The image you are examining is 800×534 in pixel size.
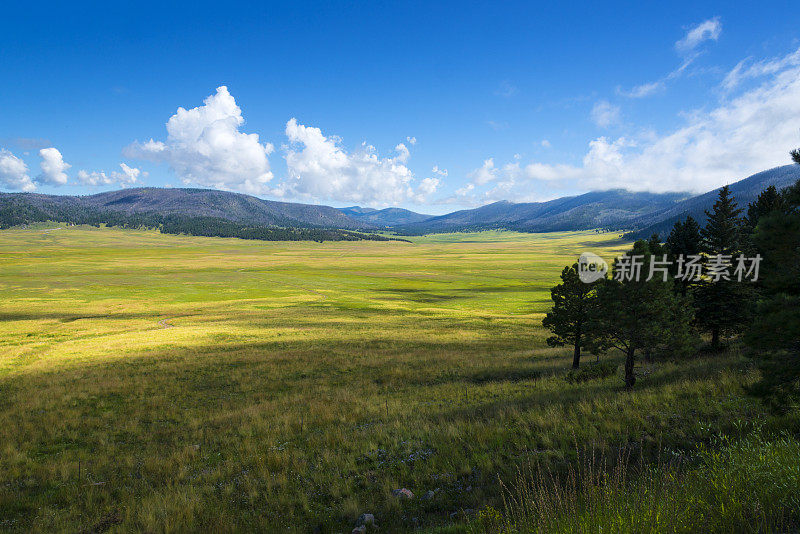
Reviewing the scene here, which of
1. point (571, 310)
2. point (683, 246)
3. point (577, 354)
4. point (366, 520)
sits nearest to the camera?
point (366, 520)

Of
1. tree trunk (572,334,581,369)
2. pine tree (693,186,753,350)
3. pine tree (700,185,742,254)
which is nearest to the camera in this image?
tree trunk (572,334,581,369)

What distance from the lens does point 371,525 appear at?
21.9ft

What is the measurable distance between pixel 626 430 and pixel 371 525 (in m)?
6.76

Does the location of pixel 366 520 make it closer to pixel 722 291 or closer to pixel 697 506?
pixel 697 506

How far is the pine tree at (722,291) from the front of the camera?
80.7 feet

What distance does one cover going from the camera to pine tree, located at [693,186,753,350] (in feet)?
80.7

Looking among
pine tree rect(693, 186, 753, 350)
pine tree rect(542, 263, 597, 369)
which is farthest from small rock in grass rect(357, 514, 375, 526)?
pine tree rect(693, 186, 753, 350)

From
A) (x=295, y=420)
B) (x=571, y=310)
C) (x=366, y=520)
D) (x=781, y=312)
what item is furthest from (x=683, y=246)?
(x=366, y=520)

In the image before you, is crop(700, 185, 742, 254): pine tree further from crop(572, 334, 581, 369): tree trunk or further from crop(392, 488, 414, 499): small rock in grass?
crop(392, 488, 414, 499): small rock in grass

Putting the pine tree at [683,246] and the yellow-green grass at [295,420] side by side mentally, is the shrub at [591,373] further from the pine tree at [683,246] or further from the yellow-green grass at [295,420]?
the pine tree at [683,246]

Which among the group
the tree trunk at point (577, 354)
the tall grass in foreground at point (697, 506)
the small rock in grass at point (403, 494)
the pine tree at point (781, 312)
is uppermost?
the pine tree at point (781, 312)

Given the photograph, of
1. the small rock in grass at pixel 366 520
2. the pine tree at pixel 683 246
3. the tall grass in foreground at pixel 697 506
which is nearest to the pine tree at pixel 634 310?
the tall grass in foreground at pixel 697 506

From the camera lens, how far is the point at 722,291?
25312 mm

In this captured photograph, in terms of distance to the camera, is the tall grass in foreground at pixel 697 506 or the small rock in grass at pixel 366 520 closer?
the tall grass in foreground at pixel 697 506
